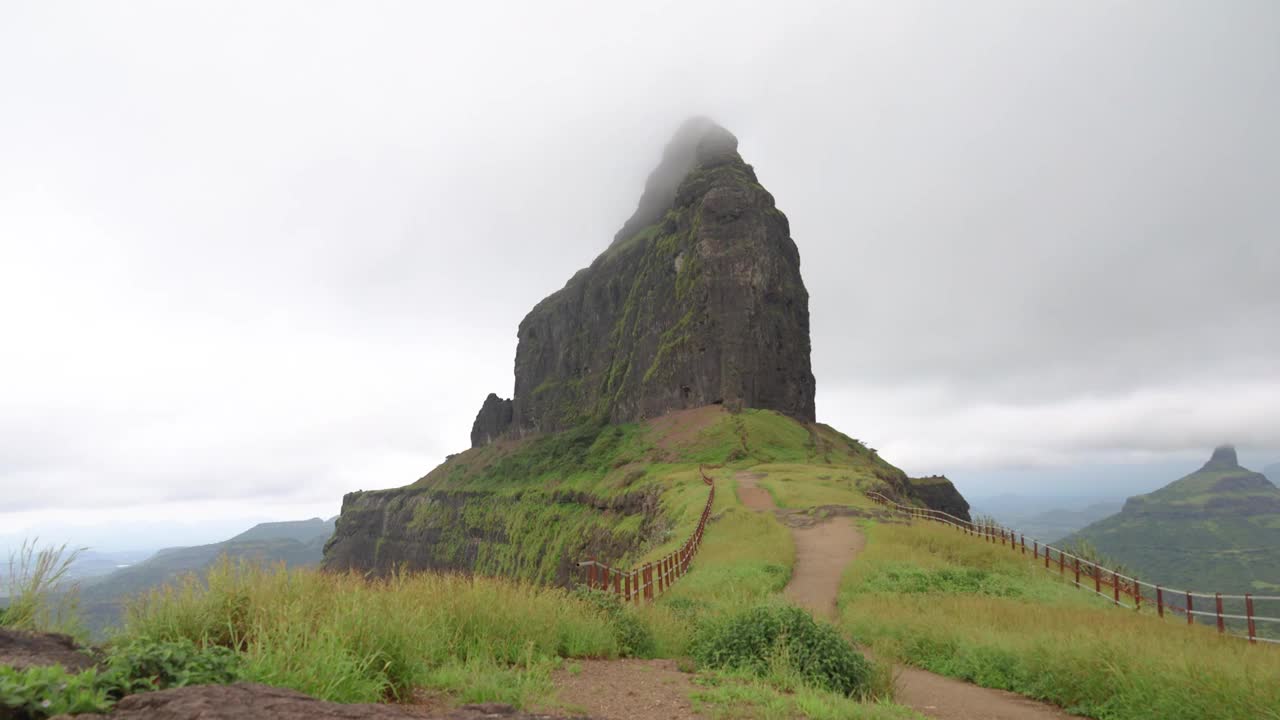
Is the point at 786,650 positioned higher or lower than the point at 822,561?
higher

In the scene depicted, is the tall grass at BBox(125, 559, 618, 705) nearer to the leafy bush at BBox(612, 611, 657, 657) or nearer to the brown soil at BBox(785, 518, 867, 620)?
the leafy bush at BBox(612, 611, 657, 657)

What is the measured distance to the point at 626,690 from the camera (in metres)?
7.39

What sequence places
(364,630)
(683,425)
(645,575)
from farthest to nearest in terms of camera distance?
(683,425)
(645,575)
(364,630)

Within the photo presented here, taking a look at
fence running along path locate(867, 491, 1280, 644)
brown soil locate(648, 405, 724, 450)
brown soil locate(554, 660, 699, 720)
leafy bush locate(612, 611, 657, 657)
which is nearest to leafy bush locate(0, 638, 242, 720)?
brown soil locate(554, 660, 699, 720)

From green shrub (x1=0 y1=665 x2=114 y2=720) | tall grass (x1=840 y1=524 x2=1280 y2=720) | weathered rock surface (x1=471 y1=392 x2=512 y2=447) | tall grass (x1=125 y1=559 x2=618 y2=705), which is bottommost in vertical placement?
tall grass (x1=840 y1=524 x2=1280 y2=720)

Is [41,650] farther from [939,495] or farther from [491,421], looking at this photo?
[491,421]

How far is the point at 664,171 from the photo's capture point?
121 meters

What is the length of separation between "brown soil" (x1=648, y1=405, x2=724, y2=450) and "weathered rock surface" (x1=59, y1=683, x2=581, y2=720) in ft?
183

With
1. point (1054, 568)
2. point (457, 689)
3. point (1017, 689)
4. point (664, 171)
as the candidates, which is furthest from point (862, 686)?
point (664, 171)

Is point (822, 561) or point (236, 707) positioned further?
point (822, 561)

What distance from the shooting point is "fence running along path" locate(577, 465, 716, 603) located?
1204 centimetres

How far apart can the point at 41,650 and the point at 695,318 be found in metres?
68.3

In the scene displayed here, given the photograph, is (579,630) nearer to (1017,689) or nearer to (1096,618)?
(1017,689)

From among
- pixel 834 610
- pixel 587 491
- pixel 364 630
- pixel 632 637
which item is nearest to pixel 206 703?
pixel 364 630
